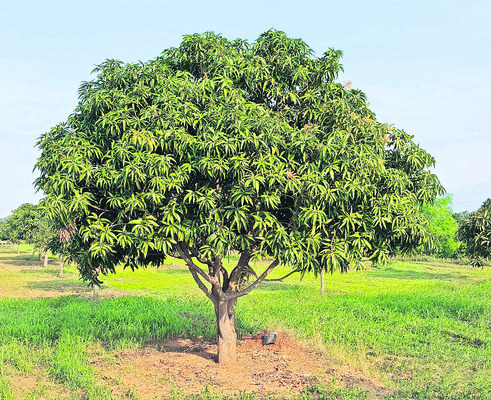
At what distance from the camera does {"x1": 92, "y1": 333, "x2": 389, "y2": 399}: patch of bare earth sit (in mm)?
12180

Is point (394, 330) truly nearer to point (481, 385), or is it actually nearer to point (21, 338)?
point (481, 385)

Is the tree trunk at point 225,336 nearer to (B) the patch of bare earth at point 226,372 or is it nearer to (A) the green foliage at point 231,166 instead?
(B) the patch of bare earth at point 226,372

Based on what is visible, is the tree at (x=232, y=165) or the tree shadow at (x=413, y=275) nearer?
the tree at (x=232, y=165)

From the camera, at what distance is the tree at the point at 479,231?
21.3m

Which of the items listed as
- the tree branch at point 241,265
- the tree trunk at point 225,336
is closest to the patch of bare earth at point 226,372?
the tree trunk at point 225,336

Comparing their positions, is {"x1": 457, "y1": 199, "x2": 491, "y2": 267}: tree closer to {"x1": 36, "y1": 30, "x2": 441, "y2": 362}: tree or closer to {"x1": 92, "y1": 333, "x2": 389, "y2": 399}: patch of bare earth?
{"x1": 36, "y1": 30, "x2": 441, "y2": 362}: tree

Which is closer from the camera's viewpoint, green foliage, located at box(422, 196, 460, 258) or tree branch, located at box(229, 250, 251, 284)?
tree branch, located at box(229, 250, 251, 284)

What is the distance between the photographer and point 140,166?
10375 millimetres

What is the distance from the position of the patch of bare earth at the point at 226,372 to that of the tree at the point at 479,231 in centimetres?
1115

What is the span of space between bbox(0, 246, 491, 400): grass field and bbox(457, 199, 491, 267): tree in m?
3.40

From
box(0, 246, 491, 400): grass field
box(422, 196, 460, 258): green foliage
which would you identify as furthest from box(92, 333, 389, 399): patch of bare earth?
box(422, 196, 460, 258): green foliage

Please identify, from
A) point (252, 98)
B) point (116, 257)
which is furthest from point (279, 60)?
point (116, 257)

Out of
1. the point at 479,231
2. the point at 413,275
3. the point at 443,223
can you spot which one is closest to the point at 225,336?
the point at 479,231

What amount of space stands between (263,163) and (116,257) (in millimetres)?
5949
